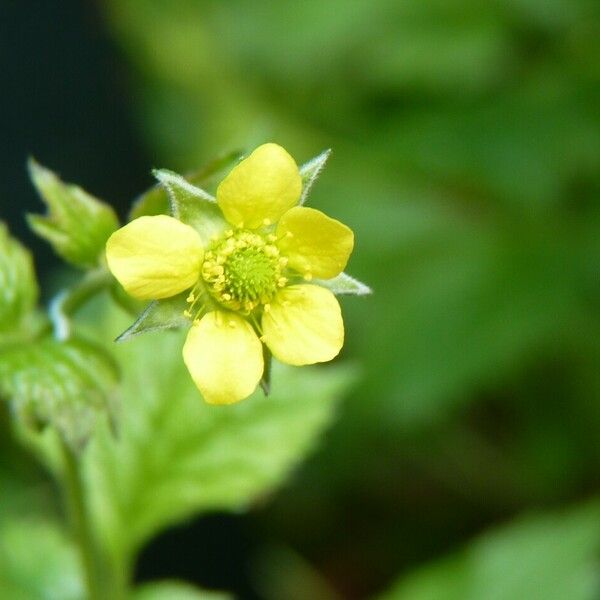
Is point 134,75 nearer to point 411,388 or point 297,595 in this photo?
point 411,388

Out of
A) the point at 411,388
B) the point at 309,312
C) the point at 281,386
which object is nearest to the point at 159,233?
the point at 309,312

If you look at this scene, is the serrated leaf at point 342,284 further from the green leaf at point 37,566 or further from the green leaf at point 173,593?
the green leaf at point 37,566

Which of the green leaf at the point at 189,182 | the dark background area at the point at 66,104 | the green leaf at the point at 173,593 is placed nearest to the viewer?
the green leaf at the point at 189,182

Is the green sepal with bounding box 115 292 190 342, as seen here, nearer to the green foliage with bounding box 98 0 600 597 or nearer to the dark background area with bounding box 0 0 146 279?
the green foliage with bounding box 98 0 600 597

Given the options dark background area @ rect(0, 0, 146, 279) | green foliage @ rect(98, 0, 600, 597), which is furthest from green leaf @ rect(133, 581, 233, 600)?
dark background area @ rect(0, 0, 146, 279)

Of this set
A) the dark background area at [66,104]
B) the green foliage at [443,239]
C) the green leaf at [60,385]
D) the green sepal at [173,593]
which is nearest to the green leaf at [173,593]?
the green sepal at [173,593]

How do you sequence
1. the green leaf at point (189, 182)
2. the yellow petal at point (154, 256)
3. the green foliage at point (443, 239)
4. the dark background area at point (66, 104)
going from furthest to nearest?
the dark background area at point (66, 104)
the green foliage at point (443, 239)
the green leaf at point (189, 182)
the yellow petal at point (154, 256)
